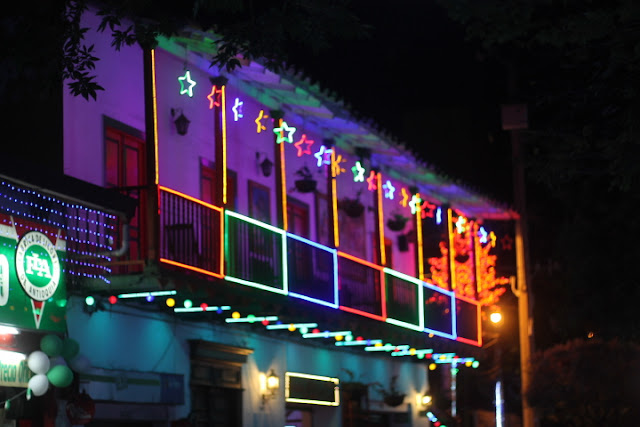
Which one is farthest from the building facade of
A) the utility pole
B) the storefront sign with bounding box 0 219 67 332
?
the utility pole

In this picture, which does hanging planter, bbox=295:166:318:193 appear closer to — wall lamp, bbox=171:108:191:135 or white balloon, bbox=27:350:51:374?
wall lamp, bbox=171:108:191:135

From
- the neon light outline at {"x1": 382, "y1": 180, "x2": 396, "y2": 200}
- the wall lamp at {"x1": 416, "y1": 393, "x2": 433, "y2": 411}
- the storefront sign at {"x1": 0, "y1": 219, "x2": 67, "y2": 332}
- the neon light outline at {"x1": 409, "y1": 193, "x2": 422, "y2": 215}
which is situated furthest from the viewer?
the wall lamp at {"x1": 416, "y1": 393, "x2": 433, "y2": 411}

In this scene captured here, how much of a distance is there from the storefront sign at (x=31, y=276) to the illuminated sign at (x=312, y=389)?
27.6 feet

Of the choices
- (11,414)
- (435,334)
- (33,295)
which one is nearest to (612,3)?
(33,295)

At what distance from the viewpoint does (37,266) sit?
49.1 feet

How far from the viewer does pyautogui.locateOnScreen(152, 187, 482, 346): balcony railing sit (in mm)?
17062

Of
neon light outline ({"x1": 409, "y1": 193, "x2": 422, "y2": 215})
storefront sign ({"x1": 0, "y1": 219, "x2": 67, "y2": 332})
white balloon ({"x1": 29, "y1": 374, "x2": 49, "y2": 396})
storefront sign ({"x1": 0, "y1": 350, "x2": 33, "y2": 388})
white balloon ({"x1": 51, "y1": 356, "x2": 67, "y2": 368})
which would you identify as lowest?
white balloon ({"x1": 29, "y1": 374, "x2": 49, "y2": 396})

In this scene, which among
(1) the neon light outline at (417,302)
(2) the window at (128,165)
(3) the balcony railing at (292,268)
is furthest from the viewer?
(1) the neon light outline at (417,302)

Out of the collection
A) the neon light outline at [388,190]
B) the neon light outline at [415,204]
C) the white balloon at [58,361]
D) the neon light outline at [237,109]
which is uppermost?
the neon light outline at [237,109]

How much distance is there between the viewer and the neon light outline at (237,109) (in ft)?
67.4

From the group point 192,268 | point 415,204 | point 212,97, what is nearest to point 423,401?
point 415,204

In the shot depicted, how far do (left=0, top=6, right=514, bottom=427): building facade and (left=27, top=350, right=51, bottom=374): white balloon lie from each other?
62cm

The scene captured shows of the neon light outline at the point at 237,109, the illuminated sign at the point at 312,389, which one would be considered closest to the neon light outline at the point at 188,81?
the neon light outline at the point at 237,109

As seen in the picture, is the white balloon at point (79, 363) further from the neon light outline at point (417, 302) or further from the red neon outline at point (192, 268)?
the neon light outline at point (417, 302)
